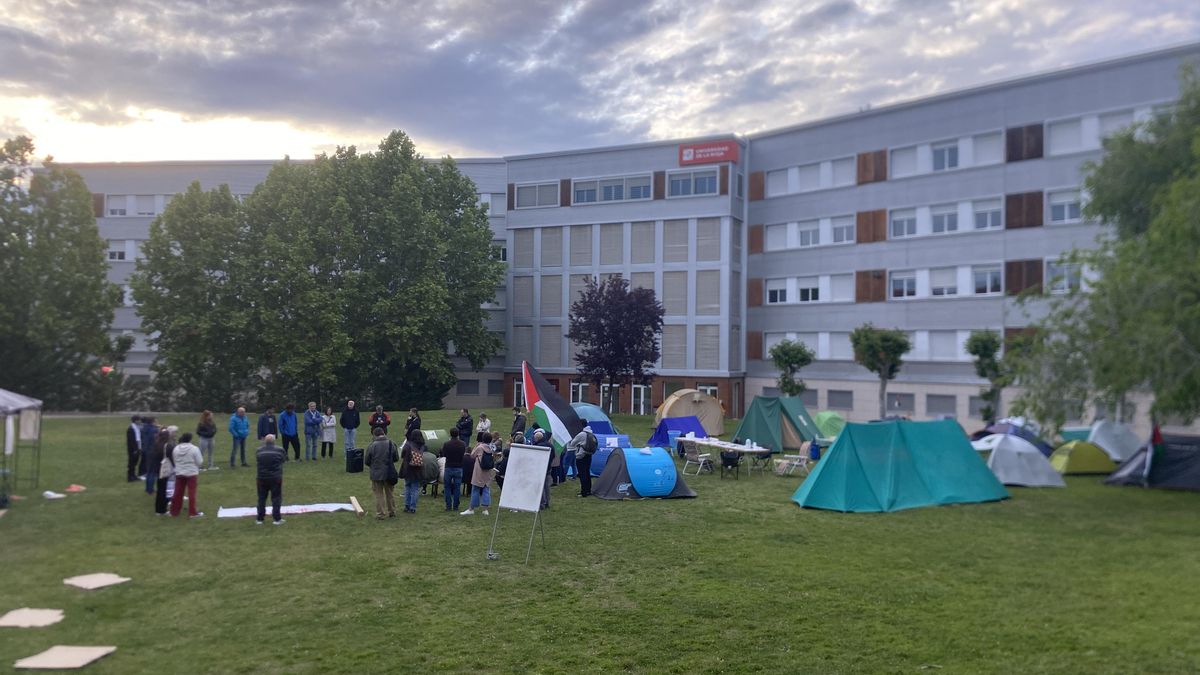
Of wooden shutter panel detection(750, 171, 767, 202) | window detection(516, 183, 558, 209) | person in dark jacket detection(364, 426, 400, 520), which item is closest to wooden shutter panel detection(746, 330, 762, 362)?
wooden shutter panel detection(750, 171, 767, 202)

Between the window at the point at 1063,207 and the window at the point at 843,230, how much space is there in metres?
10.5

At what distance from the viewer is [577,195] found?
5406cm

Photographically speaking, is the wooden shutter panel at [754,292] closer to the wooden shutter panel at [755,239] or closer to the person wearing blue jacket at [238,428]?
the wooden shutter panel at [755,239]

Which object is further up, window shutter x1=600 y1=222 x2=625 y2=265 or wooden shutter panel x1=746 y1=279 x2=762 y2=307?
window shutter x1=600 y1=222 x2=625 y2=265

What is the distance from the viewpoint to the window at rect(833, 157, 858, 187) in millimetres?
46219

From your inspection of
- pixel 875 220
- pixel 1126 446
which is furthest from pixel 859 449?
pixel 875 220

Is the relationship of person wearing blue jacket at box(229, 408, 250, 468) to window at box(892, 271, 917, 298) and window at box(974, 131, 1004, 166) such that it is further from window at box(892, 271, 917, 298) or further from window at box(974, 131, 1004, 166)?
window at box(974, 131, 1004, 166)

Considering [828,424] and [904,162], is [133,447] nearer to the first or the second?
[828,424]

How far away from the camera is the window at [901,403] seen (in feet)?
143

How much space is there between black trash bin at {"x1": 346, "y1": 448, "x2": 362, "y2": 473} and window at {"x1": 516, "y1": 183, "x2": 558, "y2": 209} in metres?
34.8

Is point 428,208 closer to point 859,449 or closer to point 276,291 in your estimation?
point 276,291

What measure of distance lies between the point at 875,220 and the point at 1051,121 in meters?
9.78

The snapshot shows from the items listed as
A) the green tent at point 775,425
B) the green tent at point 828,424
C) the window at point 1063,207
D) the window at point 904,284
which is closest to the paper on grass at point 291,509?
the green tent at point 775,425

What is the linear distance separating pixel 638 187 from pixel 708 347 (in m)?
11.5
